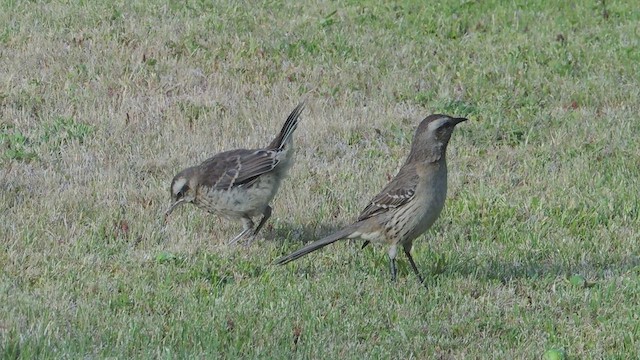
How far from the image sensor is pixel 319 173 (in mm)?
11391

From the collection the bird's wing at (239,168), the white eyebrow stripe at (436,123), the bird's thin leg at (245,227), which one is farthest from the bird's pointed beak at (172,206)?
the white eyebrow stripe at (436,123)

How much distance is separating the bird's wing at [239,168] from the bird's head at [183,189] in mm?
99

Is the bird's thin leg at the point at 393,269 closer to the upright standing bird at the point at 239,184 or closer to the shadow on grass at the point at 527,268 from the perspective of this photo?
the shadow on grass at the point at 527,268

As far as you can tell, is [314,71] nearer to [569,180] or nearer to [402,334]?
[569,180]

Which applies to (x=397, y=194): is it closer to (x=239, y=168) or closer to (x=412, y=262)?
(x=412, y=262)

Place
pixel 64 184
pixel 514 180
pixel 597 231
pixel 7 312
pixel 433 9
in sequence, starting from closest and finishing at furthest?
pixel 7 312
pixel 597 231
pixel 64 184
pixel 514 180
pixel 433 9

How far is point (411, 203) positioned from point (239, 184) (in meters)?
Answer: 1.86

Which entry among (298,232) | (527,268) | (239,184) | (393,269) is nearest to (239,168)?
(239,184)

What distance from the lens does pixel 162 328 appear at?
760cm

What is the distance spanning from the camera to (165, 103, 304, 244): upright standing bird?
9867 millimetres

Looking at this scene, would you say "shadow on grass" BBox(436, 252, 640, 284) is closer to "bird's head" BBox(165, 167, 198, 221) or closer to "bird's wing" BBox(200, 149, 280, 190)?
"bird's wing" BBox(200, 149, 280, 190)

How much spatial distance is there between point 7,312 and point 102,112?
5.52 metres

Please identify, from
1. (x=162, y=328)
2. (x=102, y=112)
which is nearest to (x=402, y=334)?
(x=162, y=328)

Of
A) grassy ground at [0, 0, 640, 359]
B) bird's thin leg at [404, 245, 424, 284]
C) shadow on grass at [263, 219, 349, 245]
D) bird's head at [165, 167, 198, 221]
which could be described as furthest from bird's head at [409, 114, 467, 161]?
bird's head at [165, 167, 198, 221]
